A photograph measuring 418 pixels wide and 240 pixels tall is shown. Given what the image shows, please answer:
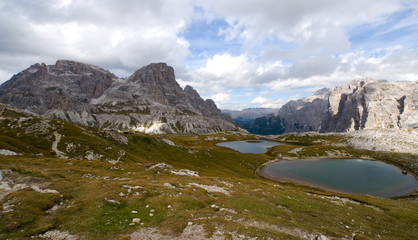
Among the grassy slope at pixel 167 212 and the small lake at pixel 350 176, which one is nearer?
the grassy slope at pixel 167 212

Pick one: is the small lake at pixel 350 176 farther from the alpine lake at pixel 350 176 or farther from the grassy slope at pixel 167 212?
the grassy slope at pixel 167 212

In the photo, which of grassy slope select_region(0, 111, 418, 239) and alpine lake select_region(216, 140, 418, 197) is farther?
alpine lake select_region(216, 140, 418, 197)

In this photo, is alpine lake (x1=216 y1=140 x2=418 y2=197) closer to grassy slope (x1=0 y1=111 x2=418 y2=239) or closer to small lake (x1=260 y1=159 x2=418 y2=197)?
small lake (x1=260 y1=159 x2=418 y2=197)

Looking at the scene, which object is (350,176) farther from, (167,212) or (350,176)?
(167,212)

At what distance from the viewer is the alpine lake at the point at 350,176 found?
269 ft

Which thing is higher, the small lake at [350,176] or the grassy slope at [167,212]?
the grassy slope at [167,212]

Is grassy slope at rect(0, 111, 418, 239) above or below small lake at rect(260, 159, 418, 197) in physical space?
above

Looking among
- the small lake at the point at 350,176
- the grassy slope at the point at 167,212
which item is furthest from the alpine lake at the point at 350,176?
the grassy slope at the point at 167,212

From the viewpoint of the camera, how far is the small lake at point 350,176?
82.2 metres

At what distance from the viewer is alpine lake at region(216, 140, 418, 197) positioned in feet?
269

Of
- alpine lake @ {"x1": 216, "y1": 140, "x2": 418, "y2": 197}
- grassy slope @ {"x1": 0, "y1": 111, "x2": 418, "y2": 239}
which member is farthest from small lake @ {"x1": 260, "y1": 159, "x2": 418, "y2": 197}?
grassy slope @ {"x1": 0, "y1": 111, "x2": 418, "y2": 239}

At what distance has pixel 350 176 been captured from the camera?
100 meters

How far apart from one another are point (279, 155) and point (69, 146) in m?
142

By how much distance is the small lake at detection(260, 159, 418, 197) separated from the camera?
270 feet
